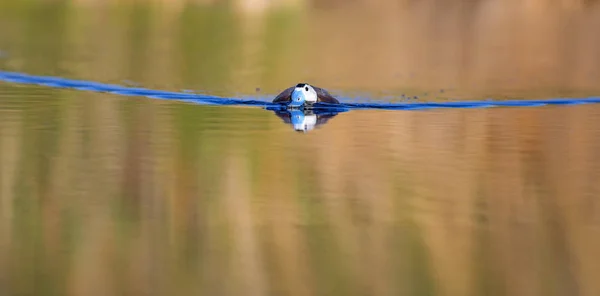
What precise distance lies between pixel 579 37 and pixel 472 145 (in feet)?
68.6

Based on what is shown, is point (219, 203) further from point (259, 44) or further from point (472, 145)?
point (259, 44)

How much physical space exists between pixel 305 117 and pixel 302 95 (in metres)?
0.60

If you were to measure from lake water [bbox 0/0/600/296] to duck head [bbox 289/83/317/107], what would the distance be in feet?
1.90

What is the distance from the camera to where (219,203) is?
1031cm

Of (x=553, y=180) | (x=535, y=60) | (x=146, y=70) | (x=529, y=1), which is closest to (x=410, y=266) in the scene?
(x=553, y=180)

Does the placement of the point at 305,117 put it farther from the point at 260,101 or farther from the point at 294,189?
the point at 294,189

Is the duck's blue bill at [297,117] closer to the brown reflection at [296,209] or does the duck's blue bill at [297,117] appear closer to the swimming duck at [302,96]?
the swimming duck at [302,96]

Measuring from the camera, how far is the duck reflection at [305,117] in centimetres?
1554

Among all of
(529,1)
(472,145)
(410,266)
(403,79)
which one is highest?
(529,1)

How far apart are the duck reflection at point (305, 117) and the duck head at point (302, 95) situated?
0.39ft

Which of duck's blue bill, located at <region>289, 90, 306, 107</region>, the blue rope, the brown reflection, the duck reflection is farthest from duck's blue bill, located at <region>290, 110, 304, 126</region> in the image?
the brown reflection

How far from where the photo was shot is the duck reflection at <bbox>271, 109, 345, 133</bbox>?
612 inches

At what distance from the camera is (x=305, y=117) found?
1656cm

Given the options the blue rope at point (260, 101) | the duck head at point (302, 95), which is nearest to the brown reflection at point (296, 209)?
the duck head at point (302, 95)
